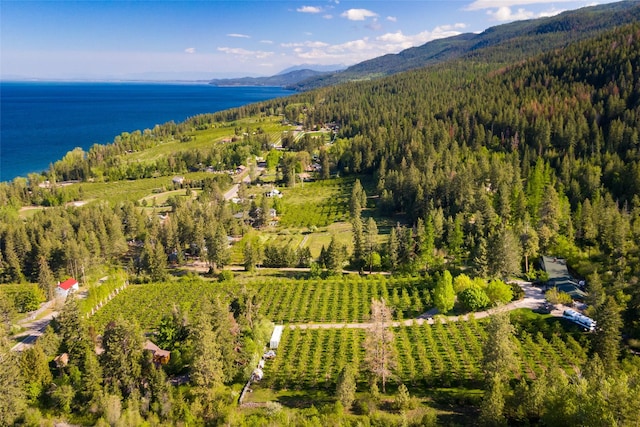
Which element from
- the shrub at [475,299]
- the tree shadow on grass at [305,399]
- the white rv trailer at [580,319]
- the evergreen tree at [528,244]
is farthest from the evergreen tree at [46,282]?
the evergreen tree at [528,244]

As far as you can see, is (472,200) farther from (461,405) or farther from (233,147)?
(233,147)

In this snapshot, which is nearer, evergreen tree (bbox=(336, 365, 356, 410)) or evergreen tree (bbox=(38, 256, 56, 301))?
evergreen tree (bbox=(336, 365, 356, 410))

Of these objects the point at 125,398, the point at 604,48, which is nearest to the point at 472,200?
the point at 125,398

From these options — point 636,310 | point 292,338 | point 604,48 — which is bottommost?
point 292,338

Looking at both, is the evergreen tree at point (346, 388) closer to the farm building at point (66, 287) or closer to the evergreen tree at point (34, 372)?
the evergreen tree at point (34, 372)

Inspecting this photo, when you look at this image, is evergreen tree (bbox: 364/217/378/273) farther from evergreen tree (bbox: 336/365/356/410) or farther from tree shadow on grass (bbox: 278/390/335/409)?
evergreen tree (bbox: 336/365/356/410)

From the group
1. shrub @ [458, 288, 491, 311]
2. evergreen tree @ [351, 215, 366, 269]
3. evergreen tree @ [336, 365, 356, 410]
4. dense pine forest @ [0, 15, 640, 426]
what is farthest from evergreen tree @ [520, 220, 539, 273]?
evergreen tree @ [336, 365, 356, 410]
